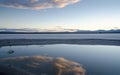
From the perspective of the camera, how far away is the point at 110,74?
1169cm

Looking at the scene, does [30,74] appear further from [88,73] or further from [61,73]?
[88,73]

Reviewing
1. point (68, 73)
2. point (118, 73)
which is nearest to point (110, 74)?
point (118, 73)

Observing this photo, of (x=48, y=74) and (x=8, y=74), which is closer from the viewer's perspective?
(x=8, y=74)

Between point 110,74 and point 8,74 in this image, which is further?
point 110,74

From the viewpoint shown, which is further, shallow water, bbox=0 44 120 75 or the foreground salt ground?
shallow water, bbox=0 44 120 75

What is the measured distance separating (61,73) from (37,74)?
1540 millimetres

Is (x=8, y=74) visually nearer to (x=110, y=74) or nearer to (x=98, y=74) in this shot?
(x=98, y=74)

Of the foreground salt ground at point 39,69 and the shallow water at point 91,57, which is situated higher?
the foreground salt ground at point 39,69

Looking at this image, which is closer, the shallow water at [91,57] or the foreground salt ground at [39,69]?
the foreground salt ground at [39,69]

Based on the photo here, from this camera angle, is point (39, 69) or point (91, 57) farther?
point (91, 57)

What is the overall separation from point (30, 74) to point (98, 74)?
13.7ft

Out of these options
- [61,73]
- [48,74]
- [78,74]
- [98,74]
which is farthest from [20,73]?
[98,74]

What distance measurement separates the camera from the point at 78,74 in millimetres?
11609

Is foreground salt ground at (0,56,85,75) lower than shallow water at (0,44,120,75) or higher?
higher
